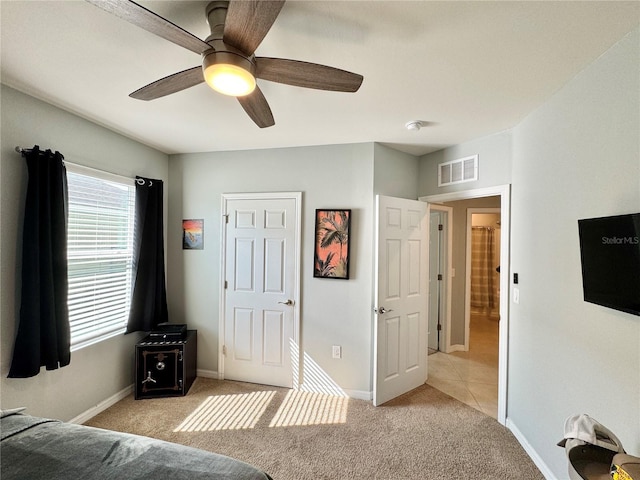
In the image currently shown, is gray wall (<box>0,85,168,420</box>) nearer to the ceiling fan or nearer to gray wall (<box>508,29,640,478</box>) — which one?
the ceiling fan

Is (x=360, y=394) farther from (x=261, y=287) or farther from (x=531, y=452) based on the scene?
(x=261, y=287)

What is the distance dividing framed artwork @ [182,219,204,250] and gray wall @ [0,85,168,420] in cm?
73

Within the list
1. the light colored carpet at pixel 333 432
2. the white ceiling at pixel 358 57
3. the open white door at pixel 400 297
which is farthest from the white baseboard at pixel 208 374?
the white ceiling at pixel 358 57

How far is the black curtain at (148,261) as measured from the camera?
9.21ft

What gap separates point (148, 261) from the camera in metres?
2.89

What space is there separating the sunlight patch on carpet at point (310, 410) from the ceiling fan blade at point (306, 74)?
2504 millimetres

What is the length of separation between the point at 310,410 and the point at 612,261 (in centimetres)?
240

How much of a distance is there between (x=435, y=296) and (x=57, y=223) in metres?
4.14

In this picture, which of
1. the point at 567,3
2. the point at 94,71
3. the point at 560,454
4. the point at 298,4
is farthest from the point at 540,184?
the point at 94,71

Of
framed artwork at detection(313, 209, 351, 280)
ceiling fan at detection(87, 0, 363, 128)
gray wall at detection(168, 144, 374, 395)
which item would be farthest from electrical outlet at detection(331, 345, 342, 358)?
ceiling fan at detection(87, 0, 363, 128)

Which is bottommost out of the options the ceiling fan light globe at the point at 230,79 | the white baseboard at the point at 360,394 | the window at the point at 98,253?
the white baseboard at the point at 360,394

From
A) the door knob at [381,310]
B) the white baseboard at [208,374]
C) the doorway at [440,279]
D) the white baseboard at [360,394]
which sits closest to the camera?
the door knob at [381,310]

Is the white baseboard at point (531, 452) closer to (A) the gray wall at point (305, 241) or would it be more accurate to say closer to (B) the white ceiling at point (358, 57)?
(A) the gray wall at point (305, 241)

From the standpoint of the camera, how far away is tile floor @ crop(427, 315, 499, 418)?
2.78 m
